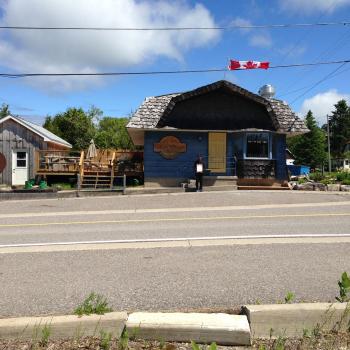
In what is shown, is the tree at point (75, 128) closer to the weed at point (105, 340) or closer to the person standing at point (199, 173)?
the person standing at point (199, 173)

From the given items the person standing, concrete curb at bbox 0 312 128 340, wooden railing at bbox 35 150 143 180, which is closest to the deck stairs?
wooden railing at bbox 35 150 143 180

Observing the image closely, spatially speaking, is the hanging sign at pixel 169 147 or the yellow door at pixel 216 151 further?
the yellow door at pixel 216 151

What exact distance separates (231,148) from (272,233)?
49.0 ft

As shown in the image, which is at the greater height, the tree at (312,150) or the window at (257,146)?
the tree at (312,150)

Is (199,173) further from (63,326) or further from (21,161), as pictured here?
(63,326)

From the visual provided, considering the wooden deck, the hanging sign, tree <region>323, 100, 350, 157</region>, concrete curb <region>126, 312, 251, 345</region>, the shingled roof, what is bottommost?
concrete curb <region>126, 312, 251, 345</region>

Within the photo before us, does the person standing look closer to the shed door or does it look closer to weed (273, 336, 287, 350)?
the shed door

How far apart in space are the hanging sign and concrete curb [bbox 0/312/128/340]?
2012 cm

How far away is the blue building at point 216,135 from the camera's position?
2406cm

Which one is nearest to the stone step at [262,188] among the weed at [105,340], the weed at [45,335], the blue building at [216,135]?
the blue building at [216,135]

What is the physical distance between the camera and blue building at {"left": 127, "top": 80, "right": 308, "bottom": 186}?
24062 mm

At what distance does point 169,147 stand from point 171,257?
16.9 meters

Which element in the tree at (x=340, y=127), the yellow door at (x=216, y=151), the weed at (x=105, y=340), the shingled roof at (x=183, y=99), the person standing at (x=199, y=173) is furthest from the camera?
the tree at (x=340, y=127)

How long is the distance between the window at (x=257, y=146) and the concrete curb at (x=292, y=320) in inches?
808
